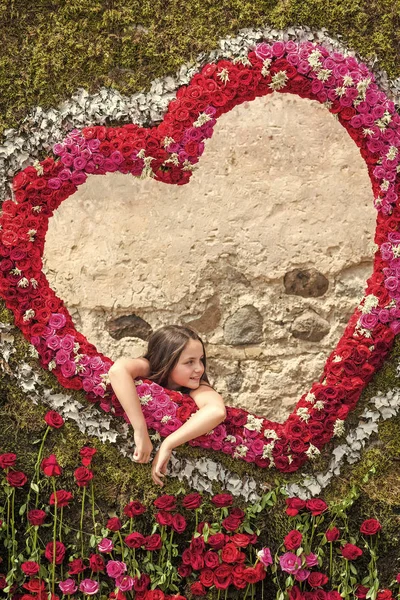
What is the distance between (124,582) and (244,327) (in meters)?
1.17

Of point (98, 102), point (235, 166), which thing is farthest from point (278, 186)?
Answer: point (98, 102)

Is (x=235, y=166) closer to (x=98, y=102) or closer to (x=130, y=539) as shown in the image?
(x=98, y=102)

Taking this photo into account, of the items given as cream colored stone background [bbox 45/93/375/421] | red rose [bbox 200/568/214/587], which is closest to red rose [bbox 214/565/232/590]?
red rose [bbox 200/568/214/587]

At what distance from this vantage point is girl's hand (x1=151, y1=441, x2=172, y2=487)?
342 cm

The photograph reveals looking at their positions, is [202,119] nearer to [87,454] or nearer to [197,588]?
[87,454]

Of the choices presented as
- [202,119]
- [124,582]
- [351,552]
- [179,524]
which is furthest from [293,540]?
[202,119]

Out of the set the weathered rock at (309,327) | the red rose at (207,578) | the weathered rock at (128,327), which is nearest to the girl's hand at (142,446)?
the weathered rock at (128,327)

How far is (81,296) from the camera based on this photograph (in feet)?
11.5

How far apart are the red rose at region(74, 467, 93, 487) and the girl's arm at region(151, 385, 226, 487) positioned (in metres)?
0.29

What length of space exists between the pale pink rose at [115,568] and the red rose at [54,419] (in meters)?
0.62

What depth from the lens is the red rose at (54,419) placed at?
11.5 ft

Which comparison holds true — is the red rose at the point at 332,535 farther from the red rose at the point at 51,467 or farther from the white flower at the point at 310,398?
the red rose at the point at 51,467

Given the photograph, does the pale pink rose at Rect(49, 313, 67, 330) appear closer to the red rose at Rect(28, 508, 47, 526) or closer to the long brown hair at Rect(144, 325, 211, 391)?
the long brown hair at Rect(144, 325, 211, 391)

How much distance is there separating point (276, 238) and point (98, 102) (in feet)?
3.21
